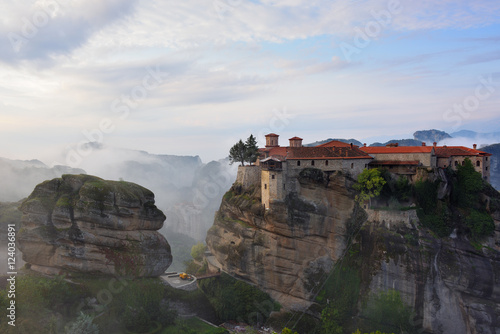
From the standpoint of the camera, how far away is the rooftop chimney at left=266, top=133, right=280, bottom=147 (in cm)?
4934

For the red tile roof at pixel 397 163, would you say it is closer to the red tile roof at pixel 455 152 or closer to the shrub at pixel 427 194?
the shrub at pixel 427 194

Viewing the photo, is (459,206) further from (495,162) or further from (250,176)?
(495,162)

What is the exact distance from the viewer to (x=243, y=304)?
4269 cm

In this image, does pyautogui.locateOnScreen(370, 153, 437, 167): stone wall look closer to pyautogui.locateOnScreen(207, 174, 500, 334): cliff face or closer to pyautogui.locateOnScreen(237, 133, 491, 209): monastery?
pyautogui.locateOnScreen(237, 133, 491, 209): monastery

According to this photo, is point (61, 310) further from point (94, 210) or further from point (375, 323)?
point (375, 323)

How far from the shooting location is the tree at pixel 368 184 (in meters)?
40.3

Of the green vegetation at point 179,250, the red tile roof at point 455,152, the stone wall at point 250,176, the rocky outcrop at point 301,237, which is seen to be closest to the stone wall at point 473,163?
the red tile roof at point 455,152

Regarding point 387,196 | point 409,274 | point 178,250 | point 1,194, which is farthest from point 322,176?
point 1,194

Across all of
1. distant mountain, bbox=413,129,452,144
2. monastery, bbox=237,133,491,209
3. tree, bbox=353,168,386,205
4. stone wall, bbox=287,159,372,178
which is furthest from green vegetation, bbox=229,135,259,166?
distant mountain, bbox=413,129,452,144

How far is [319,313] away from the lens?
40938 mm

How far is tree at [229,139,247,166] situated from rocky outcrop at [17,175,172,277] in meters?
15.5

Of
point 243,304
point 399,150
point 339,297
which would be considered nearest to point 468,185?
point 399,150

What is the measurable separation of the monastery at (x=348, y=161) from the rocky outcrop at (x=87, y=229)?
16046mm

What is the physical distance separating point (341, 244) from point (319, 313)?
9019 mm
